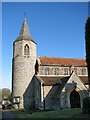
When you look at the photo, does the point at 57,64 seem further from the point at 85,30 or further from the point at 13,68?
the point at 85,30

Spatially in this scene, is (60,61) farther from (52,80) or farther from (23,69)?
(23,69)

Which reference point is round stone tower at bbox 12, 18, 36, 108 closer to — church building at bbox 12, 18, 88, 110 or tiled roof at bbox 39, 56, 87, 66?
church building at bbox 12, 18, 88, 110

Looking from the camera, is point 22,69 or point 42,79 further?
point 22,69

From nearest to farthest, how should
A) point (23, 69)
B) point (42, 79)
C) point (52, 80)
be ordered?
point (42, 79), point (52, 80), point (23, 69)

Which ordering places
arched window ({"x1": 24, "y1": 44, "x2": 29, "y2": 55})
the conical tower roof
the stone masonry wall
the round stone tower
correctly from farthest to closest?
the conical tower roof, arched window ({"x1": 24, "y1": 44, "x2": 29, "y2": 55}), the stone masonry wall, the round stone tower

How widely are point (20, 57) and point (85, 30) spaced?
66.7 ft

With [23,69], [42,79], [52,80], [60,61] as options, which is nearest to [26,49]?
[23,69]

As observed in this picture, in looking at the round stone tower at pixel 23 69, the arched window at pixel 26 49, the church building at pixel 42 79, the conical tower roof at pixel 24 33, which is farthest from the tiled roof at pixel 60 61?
the conical tower roof at pixel 24 33

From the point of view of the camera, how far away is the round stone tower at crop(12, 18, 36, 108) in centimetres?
3097

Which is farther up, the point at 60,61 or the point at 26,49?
the point at 26,49

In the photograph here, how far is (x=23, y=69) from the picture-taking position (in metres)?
32.4

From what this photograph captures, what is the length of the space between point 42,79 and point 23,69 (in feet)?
18.7

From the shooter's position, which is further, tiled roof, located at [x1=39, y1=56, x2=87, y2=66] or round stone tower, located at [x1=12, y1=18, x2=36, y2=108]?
tiled roof, located at [x1=39, y1=56, x2=87, y2=66]

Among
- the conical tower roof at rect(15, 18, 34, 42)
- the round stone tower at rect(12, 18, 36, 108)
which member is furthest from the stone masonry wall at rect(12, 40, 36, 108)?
the conical tower roof at rect(15, 18, 34, 42)
